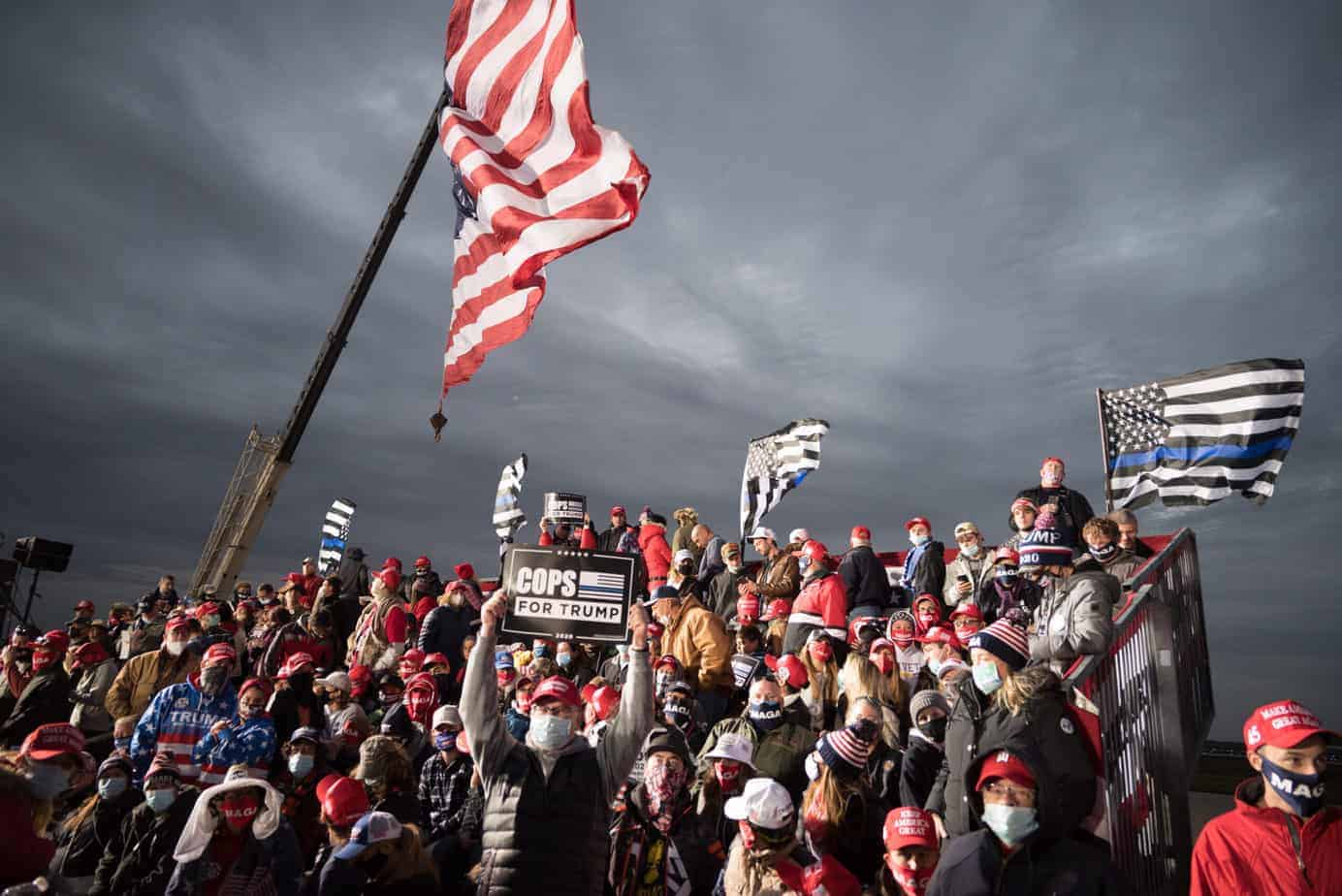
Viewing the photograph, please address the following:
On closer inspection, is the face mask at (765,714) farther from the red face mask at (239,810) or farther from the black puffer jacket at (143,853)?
the black puffer jacket at (143,853)

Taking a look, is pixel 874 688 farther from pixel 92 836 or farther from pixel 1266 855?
pixel 92 836

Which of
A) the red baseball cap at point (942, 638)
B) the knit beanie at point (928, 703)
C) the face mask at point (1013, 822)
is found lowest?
the face mask at point (1013, 822)

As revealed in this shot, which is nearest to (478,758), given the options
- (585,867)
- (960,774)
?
(585,867)

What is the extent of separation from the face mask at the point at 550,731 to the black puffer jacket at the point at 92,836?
3.76m

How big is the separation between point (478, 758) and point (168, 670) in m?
7.54

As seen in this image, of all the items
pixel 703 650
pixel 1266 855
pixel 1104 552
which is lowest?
pixel 1266 855

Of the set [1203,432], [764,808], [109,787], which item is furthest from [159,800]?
[1203,432]

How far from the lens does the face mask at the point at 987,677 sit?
215 inches

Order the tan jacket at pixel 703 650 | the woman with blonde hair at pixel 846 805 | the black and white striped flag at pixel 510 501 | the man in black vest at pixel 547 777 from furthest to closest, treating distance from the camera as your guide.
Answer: the black and white striped flag at pixel 510 501, the tan jacket at pixel 703 650, the woman with blonde hair at pixel 846 805, the man in black vest at pixel 547 777

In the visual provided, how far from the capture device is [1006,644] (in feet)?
18.2

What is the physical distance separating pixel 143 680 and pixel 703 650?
6.80 m

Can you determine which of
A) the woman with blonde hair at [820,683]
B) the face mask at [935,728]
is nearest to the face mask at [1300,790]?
the face mask at [935,728]

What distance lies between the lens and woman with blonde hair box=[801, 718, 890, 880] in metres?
5.57

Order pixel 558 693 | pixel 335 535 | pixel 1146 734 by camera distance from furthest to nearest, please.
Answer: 1. pixel 335 535
2. pixel 1146 734
3. pixel 558 693
